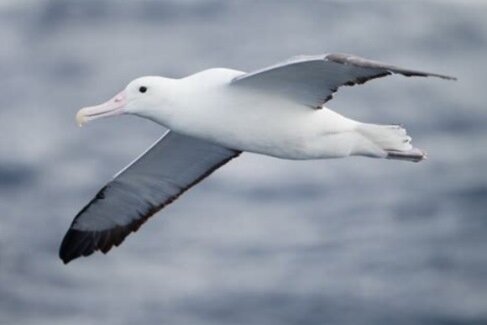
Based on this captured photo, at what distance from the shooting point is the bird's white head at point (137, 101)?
152 inches

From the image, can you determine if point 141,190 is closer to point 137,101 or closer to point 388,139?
point 137,101

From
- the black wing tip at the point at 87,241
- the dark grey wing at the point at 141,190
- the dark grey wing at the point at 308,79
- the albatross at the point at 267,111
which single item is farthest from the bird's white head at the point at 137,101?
the black wing tip at the point at 87,241

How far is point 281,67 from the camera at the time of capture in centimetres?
367

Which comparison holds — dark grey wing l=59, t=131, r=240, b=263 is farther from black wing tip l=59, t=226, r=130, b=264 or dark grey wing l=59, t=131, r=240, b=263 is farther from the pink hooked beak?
the pink hooked beak

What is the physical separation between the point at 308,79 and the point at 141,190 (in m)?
1.10

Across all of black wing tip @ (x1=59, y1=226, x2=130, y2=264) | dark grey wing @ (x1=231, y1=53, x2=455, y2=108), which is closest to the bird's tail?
dark grey wing @ (x1=231, y1=53, x2=455, y2=108)

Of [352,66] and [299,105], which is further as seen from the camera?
[299,105]

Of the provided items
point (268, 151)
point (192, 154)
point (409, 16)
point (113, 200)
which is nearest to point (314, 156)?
point (268, 151)

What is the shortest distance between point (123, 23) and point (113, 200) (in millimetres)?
1287

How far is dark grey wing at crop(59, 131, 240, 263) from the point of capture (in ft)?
15.1

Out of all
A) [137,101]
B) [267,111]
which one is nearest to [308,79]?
[267,111]

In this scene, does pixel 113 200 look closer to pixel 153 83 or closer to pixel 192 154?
pixel 192 154

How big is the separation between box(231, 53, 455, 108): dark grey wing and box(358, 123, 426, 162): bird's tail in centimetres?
16

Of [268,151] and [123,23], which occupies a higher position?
[123,23]
